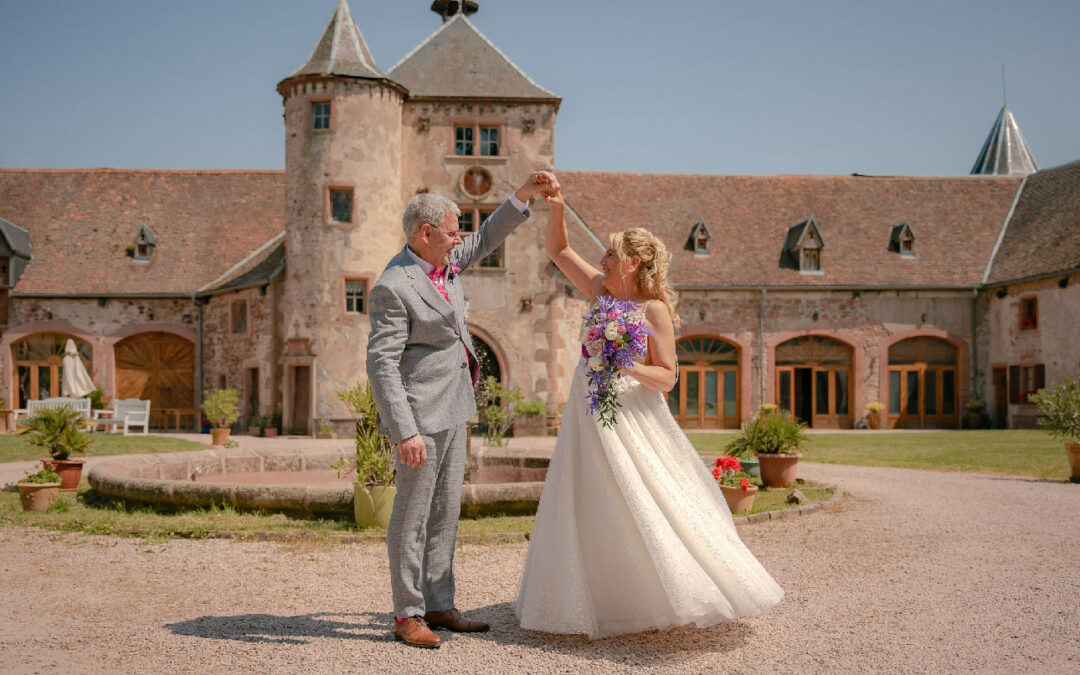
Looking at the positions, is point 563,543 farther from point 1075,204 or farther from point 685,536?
point 1075,204

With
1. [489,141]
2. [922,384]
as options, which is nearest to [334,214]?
[489,141]

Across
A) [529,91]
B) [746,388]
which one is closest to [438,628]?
[529,91]

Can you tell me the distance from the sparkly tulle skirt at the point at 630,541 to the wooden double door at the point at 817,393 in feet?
75.4

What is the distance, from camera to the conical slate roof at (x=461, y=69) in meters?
22.8

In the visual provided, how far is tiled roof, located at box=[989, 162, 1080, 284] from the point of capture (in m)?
24.3

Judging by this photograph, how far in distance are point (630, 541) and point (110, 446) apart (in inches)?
602

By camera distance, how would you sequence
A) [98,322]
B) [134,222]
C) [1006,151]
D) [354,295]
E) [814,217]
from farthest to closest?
[1006,151], [814,217], [134,222], [98,322], [354,295]

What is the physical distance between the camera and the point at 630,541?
437 cm

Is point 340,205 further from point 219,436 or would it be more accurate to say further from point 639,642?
point 639,642

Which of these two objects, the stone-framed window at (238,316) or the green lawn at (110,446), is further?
the stone-framed window at (238,316)

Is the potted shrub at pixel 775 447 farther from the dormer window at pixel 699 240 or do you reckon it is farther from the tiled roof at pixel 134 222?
the tiled roof at pixel 134 222

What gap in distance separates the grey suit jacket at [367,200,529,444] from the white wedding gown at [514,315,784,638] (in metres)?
0.61

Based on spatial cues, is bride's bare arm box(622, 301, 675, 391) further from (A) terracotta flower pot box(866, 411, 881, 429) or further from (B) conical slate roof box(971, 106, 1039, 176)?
(B) conical slate roof box(971, 106, 1039, 176)

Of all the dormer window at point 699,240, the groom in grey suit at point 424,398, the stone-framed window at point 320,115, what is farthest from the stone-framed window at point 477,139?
the groom in grey suit at point 424,398
